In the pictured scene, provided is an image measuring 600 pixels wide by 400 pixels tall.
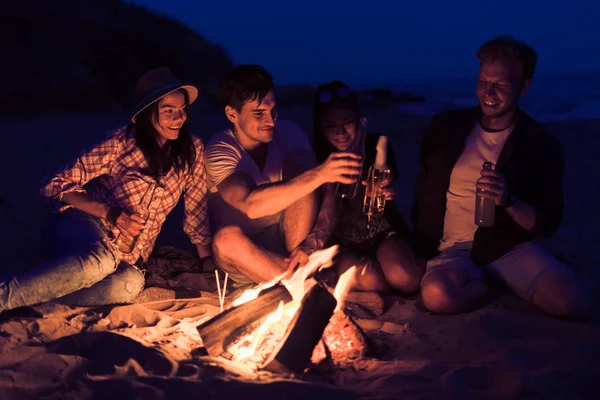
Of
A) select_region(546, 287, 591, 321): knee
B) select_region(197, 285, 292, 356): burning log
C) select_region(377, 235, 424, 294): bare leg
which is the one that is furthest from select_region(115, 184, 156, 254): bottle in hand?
select_region(546, 287, 591, 321): knee

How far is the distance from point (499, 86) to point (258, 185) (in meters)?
1.69

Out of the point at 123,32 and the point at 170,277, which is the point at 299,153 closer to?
the point at 170,277

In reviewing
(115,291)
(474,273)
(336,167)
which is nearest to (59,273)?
(115,291)

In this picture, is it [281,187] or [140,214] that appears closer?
[281,187]

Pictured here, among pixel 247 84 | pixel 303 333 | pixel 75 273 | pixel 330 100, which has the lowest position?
pixel 303 333

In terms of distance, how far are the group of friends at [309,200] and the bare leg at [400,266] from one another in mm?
10

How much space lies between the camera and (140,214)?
4148 millimetres

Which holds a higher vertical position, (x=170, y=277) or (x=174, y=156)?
(x=174, y=156)

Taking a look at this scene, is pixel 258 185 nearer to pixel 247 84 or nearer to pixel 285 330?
pixel 247 84

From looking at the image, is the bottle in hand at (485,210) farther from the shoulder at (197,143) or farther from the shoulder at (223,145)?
the shoulder at (197,143)

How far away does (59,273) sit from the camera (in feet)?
12.0

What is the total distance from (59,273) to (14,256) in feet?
5.74

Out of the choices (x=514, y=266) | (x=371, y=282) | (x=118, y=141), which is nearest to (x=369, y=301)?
(x=371, y=282)

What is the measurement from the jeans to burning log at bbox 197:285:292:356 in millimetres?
1001
